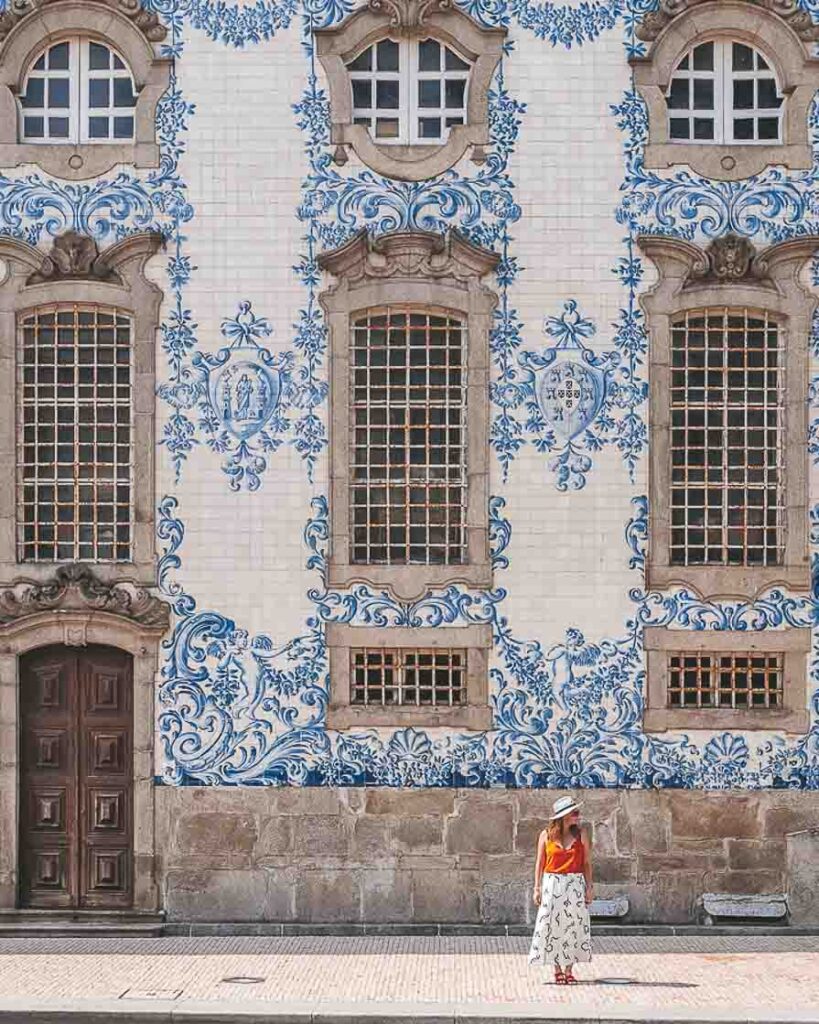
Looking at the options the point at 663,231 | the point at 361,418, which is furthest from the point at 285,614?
the point at 663,231

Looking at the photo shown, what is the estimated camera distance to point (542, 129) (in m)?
15.0

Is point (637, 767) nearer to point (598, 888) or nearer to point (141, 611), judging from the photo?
point (598, 888)

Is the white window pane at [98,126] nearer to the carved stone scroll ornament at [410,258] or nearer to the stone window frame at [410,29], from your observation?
the stone window frame at [410,29]

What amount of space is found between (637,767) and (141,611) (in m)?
4.49

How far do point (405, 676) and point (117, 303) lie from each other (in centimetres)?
411

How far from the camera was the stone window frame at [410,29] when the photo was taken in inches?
588

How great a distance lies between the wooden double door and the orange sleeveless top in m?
4.16

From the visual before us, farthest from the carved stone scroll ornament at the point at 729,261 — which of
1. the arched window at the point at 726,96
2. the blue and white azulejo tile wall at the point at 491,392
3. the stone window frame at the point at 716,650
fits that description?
the stone window frame at the point at 716,650

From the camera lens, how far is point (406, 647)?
14867mm

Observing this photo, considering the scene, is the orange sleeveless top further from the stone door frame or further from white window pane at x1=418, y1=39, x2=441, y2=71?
white window pane at x1=418, y1=39, x2=441, y2=71

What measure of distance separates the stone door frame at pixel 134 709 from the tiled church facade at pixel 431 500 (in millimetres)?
27

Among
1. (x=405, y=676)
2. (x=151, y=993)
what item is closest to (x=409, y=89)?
(x=405, y=676)

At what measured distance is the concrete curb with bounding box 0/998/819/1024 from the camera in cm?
1159

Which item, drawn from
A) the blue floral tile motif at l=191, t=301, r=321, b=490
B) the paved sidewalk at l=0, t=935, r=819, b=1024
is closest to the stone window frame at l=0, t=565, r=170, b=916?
the paved sidewalk at l=0, t=935, r=819, b=1024
